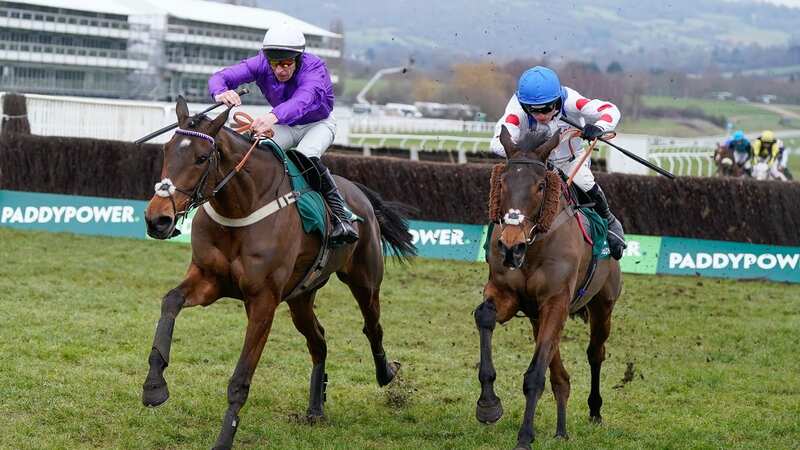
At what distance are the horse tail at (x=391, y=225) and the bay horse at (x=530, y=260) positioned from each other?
1.91 metres

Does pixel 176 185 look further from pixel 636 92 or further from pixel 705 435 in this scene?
pixel 636 92

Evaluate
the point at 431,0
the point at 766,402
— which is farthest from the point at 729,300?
the point at 431,0

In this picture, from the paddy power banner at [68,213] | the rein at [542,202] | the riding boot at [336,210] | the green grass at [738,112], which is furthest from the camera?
the green grass at [738,112]

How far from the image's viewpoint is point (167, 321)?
570cm

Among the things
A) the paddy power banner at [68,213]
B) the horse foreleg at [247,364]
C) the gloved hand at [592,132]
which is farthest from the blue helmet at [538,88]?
the paddy power banner at [68,213]

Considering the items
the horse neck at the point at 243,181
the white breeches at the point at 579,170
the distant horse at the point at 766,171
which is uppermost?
the white breeches at the point at 579,170

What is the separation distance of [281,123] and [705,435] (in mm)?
3246

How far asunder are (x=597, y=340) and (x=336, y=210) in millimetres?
1966

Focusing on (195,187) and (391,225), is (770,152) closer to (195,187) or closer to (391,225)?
(391,225)

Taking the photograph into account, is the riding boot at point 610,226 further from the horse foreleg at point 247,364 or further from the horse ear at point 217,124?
the horse ear at point 217,124

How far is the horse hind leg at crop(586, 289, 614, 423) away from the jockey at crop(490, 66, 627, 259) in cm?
42

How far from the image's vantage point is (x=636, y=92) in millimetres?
20062

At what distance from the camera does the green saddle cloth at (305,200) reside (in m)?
6.38

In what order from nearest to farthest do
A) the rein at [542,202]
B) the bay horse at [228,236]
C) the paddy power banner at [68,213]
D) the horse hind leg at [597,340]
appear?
the bay horse at [228,236] → the rein at [542,202] → the horse hind leg at [597,340] → the paddy power banner at [68,213]
